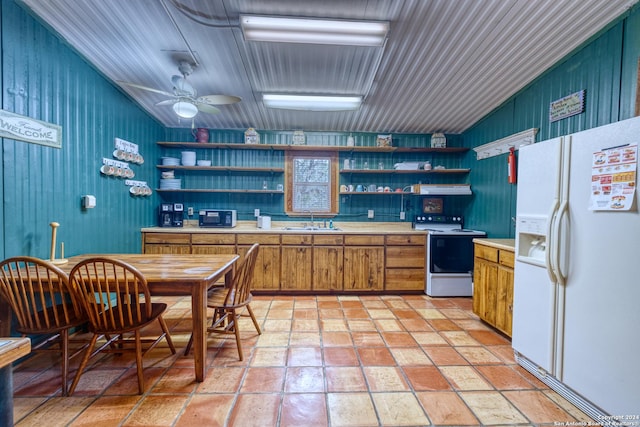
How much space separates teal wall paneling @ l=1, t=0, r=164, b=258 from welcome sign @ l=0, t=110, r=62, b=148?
48 mm

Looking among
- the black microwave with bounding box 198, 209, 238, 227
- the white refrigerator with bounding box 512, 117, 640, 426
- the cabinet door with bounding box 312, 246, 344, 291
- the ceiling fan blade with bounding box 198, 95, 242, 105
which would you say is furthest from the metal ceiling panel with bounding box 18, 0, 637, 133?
the cabinet door with bounding box 312, 246, 344, 291

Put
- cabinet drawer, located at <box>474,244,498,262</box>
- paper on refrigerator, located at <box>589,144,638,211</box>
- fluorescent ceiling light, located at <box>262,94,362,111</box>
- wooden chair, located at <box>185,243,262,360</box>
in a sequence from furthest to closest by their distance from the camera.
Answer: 1. fluorescent ceiling light, located at <box>262,94,362,111</box>
2. cabinet drawer, located at <box>474,244,498,262</box>
3. wooden chair, located at <box>185,243,262,360</box>
4. paper on refrigerator, located at <box>589,144,638,211</box>

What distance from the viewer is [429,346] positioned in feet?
7.64

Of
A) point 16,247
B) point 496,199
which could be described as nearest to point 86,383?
point 16,247

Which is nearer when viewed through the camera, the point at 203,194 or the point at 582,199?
the point at 582,199

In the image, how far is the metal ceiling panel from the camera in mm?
1896

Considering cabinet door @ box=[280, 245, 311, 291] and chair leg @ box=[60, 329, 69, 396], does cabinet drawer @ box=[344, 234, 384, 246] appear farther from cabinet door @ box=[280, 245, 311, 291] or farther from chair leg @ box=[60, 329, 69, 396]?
chair leg @ box=[60, 329, 69, 396]

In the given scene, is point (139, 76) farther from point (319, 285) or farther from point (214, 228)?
point (319, 285)

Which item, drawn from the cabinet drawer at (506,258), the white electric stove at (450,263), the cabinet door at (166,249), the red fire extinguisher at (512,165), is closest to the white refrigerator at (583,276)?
the cabinet drawer at (506,258)

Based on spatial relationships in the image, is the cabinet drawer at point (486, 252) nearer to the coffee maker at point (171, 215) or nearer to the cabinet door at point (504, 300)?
the cabinet door at point (504, 300)

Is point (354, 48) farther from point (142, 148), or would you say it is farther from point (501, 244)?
point (142, 148)

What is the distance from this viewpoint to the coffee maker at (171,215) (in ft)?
12.9

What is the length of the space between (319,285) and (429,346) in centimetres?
170

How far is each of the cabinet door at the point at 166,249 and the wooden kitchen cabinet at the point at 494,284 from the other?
3.62 m
